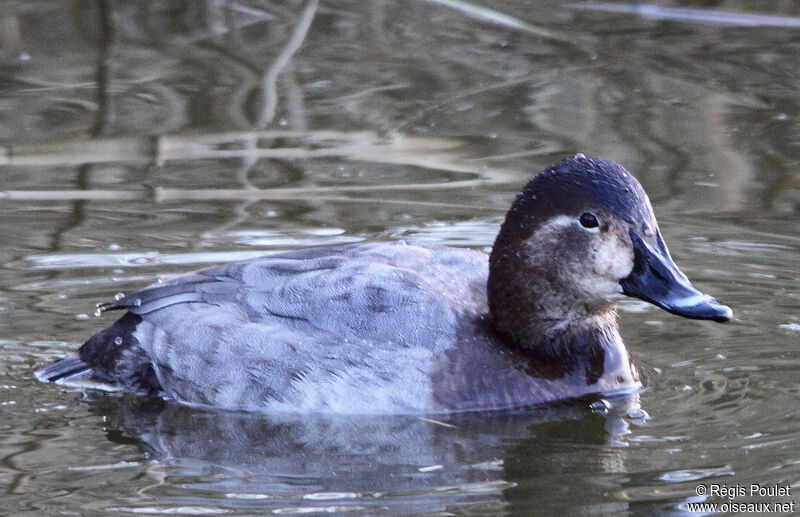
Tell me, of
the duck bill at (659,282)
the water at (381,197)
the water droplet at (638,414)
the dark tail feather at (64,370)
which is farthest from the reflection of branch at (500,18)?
the water droplet at (638,414)

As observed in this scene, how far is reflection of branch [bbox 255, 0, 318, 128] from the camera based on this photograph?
30.8 feet

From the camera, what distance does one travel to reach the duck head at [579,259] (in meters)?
5.13

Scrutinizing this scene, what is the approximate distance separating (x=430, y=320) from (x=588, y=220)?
74cm

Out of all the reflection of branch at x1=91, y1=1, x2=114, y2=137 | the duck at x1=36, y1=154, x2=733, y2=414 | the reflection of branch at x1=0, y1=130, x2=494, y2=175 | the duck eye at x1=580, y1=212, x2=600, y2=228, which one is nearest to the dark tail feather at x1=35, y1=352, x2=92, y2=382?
the duck at x1=36, y1=154, x2=733, y2=414

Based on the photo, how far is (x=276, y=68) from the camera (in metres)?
10.2

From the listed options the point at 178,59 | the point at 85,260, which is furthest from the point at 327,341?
Result: the point at 178,59

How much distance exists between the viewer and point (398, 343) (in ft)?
16.9

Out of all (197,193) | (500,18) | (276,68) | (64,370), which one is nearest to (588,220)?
(64,370)

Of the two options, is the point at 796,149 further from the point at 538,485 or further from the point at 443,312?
the point at 538,485

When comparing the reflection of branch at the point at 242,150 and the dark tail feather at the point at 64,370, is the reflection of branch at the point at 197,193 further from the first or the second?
the dark tail feather at the point at 64,370

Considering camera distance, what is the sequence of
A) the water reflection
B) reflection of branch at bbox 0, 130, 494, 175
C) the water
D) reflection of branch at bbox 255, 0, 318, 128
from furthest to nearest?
reflection of branch at bbox 255, 0, 318, 128
reflection of branch at bbox 0, 130, 494, 175
the water
the water reflection

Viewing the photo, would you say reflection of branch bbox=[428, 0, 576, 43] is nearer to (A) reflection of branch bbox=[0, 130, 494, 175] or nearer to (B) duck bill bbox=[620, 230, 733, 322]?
(A) reflection of branch bbox=[0, 130, 494, 175]

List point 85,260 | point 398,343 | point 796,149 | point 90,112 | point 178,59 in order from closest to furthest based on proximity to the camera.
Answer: point 398,343 → point 85,260 → point 796,149 → point 90,112 → point 178,59

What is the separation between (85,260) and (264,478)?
9.02 feet
